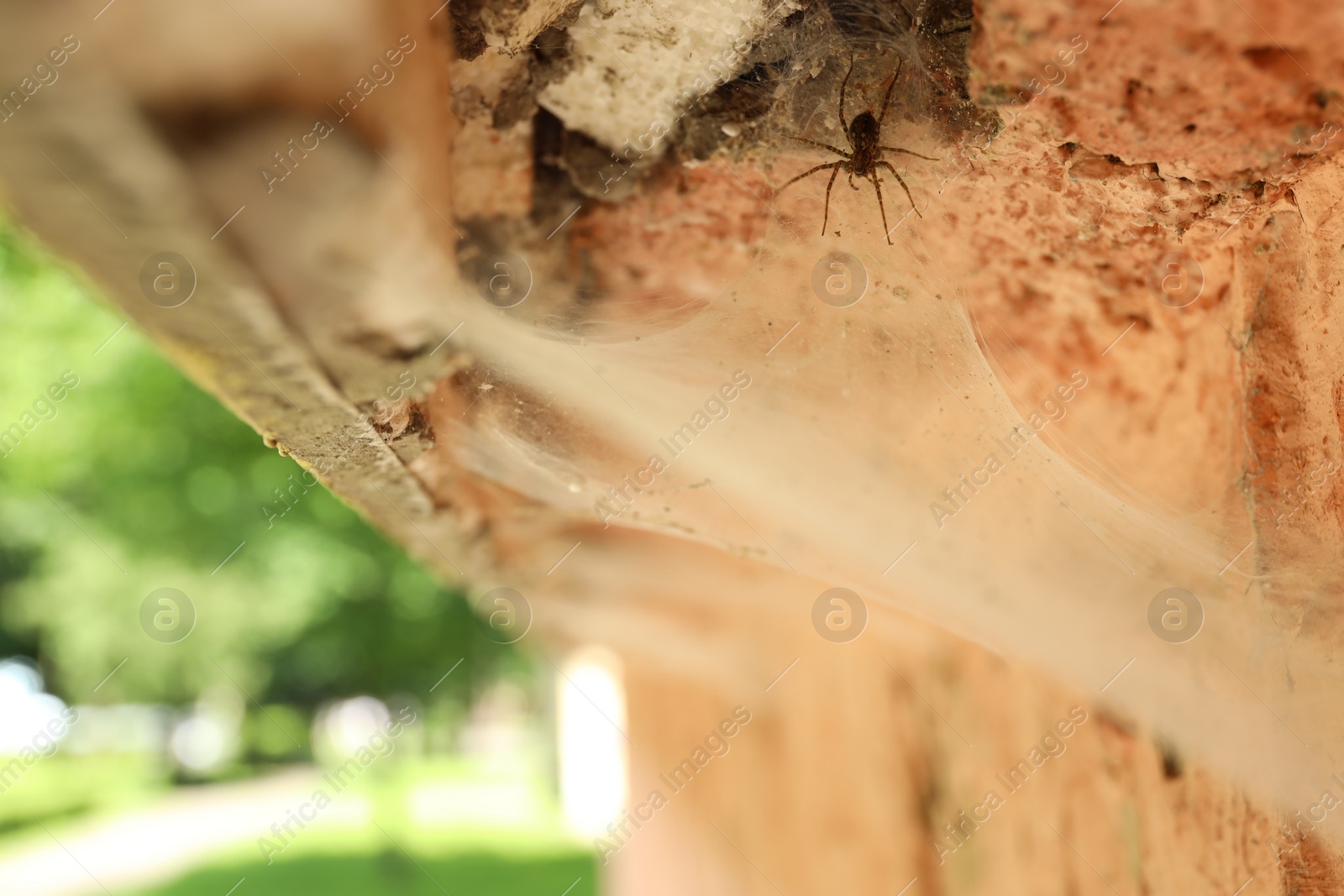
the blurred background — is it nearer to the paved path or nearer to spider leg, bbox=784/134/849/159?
the paved path

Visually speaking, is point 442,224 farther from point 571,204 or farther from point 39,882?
point 39,882

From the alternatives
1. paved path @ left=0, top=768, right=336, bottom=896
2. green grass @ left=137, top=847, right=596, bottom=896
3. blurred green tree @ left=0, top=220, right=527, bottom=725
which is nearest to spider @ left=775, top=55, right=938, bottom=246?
green grass @ left=137, top=847, right=596, bottom=896

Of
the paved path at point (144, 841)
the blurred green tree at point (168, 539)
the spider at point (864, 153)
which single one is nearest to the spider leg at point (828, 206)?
the spider at point (864, 153)

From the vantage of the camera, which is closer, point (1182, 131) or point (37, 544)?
point (1182, 131)

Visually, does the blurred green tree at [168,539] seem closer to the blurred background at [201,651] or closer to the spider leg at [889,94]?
the blurred background at [201,651]

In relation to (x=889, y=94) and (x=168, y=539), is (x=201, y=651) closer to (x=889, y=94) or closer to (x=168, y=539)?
(x=168, y=539)

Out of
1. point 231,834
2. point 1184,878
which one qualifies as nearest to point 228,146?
point 1184,878

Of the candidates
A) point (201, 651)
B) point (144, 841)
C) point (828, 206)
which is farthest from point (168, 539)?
point (828, 206)
